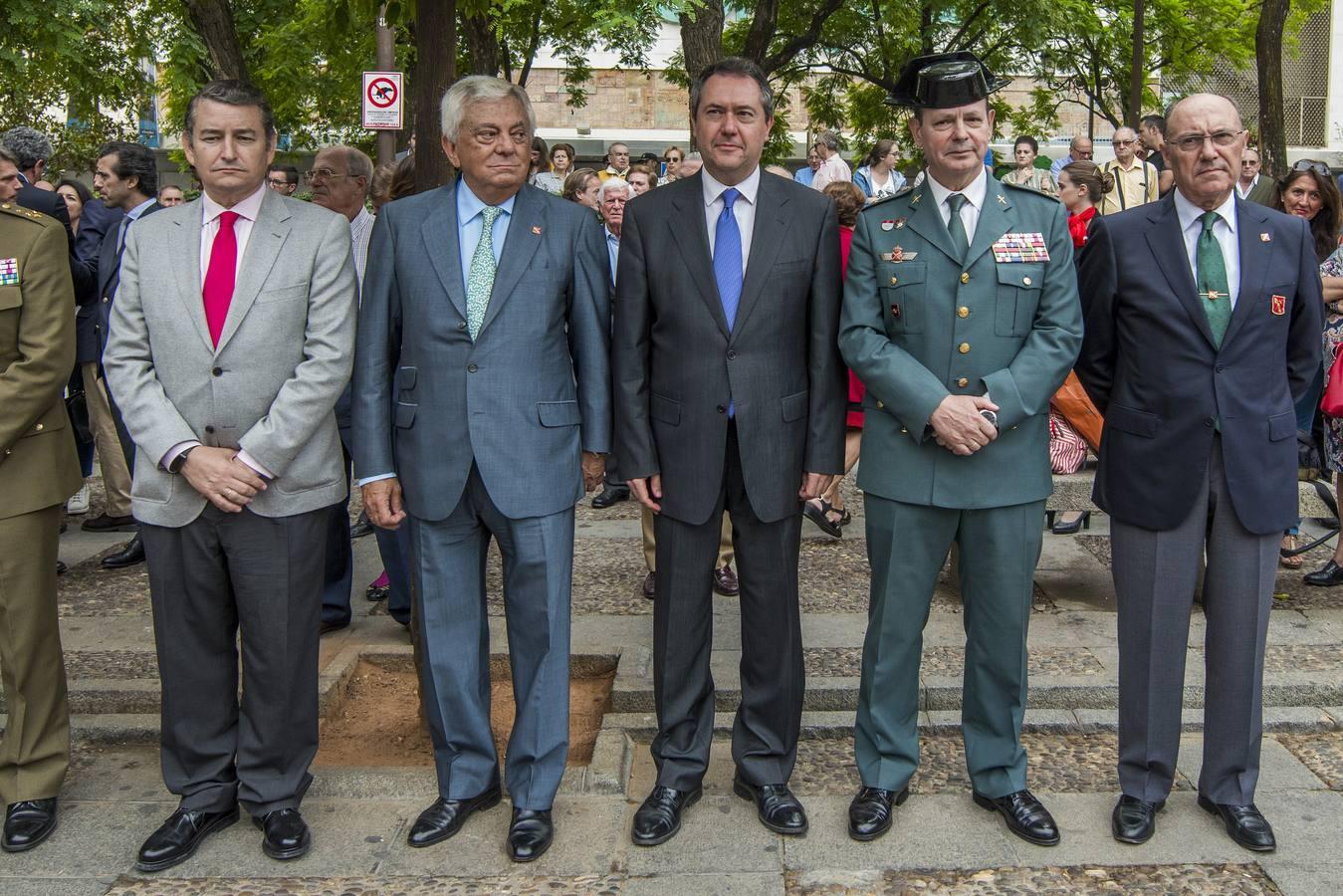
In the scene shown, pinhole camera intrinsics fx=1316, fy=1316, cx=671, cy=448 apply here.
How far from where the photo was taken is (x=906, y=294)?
3.88 metres

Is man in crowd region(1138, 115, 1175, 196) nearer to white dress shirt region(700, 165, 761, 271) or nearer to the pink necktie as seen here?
white dress shirt region(700, 165, 761, 271)

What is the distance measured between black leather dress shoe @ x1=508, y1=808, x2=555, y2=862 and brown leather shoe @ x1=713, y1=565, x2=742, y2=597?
239cm

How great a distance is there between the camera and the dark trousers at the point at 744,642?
4.04m

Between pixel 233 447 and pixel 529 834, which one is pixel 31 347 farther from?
pixel 529 834

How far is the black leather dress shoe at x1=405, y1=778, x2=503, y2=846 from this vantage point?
12.9ft

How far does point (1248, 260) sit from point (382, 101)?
10471mm

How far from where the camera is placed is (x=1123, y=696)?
13.4ft

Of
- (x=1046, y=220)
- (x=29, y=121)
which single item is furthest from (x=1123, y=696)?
(x=29, y=121)

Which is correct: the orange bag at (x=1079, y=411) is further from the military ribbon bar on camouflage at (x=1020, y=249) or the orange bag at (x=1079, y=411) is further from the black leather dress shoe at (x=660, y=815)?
the black leather dress shoe at (x=660, y=815)

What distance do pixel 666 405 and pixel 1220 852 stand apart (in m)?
2.07

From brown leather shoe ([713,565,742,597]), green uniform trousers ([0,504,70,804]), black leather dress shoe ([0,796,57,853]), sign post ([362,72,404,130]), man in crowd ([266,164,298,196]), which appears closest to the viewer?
black leather dress shoe ([0,796,57,853])

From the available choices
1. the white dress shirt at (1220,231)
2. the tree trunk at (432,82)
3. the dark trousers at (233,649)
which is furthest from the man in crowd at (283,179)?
the white dress shirt at (1220,231)

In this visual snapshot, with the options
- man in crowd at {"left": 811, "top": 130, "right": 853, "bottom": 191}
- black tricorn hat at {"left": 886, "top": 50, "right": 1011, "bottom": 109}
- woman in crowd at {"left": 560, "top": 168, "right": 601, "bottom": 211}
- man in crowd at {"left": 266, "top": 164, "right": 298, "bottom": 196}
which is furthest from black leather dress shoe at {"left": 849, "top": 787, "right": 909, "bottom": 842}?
man in crowd at {"left": 811, "top": 130, "right": 853, "bottom": 191}

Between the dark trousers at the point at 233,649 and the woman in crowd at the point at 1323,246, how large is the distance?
461 centimetres
